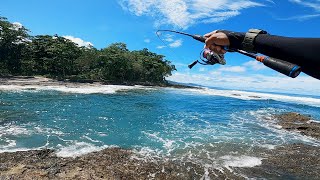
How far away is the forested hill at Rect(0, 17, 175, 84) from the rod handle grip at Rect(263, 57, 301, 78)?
59.2m

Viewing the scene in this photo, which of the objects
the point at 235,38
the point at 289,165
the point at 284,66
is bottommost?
the point at 289,165

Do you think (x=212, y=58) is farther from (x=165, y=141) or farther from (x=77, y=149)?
(x=165, y=141)

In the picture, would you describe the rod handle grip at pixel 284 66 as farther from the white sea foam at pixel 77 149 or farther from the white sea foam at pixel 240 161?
the white sea foam at pixel 77 149

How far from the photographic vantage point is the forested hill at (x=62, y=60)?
5747 cm

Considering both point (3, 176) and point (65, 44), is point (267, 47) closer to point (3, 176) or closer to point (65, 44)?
point (3, 176)

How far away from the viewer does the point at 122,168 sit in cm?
1048

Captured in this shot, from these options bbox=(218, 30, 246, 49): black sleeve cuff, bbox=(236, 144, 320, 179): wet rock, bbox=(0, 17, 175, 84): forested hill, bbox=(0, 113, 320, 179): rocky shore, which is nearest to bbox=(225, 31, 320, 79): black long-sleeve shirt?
bbox=(218, 30, 246, 49): black sleeve cuff

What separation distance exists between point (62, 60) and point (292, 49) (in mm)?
62028

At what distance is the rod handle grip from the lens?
206cm

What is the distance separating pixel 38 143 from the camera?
13.3 metres

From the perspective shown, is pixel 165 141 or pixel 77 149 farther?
pixel 165 141

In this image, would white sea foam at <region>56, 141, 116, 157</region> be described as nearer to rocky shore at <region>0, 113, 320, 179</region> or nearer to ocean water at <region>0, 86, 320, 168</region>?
ocean water at <region>0, 86, 320, 168</region>

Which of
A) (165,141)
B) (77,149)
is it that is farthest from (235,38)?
(165,141)

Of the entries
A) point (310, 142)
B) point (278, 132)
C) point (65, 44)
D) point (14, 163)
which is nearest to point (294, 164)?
point (310, 142)
